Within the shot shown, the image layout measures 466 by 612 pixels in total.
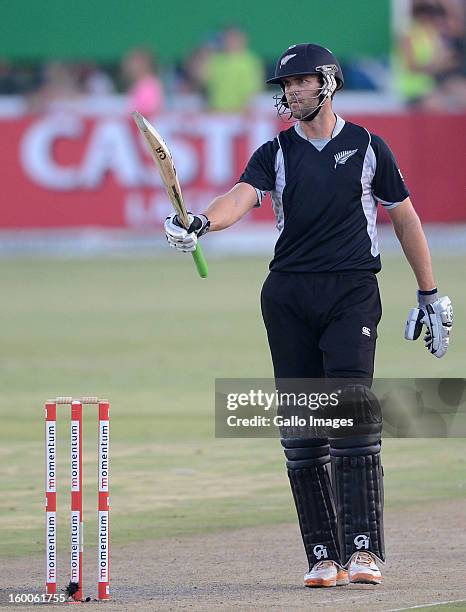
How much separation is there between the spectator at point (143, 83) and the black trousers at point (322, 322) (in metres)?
18.0

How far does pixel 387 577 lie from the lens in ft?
23.6

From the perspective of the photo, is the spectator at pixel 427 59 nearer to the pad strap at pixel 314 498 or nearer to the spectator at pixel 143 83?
the spectator at pixel 143 83

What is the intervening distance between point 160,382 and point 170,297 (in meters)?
6.93

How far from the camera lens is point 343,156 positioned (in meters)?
7.09

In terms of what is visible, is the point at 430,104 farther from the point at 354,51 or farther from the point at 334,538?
the point at 334,538

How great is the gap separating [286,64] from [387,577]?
90.0 inches

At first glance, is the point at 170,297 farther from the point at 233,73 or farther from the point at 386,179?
the point at 386,179

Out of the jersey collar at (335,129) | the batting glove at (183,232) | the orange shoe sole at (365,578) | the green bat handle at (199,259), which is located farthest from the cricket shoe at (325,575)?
the jersey collar at (335,129)

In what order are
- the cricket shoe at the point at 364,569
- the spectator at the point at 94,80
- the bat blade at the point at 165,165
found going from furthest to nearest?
the spectator at the point at 94,80 → the cricket shoe at the point at 364,569 → the bat blade at the point at 165,165

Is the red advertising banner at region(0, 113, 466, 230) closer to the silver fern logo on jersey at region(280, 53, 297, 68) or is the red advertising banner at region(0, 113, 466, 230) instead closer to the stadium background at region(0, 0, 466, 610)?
the stadium background at region(0, 0, 466, 610)

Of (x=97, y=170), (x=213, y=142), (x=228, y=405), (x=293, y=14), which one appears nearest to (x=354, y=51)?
(x=293, y=14)

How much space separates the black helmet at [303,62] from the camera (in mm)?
7051

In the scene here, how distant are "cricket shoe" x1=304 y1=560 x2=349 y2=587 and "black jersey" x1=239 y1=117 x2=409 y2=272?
127cm

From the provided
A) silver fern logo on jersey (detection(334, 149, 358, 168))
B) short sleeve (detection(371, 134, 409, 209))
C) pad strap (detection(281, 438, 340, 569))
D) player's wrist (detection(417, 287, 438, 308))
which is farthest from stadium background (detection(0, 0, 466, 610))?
silver fern logo on jersey (detection(334, 149, 358, 168))
